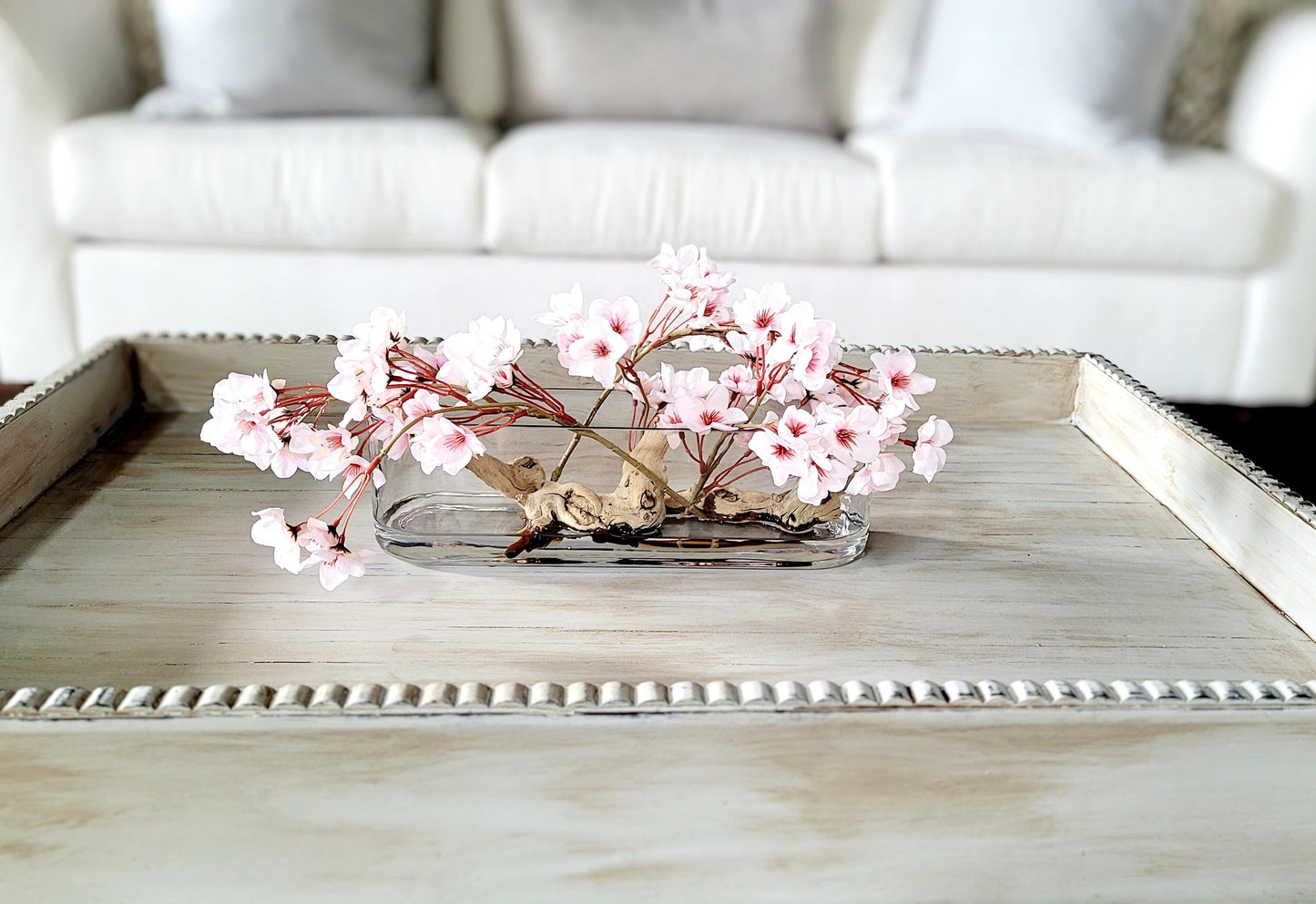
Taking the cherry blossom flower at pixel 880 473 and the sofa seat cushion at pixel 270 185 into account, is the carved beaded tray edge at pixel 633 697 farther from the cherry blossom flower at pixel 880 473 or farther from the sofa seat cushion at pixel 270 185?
the sofa seat cushion at pixel 270 185

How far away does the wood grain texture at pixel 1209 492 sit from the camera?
0.78m

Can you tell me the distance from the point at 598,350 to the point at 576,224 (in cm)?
114

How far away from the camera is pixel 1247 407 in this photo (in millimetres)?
2055

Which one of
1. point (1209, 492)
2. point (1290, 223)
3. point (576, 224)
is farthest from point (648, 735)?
point (1290, 223)

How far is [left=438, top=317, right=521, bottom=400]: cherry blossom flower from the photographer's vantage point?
0.73m

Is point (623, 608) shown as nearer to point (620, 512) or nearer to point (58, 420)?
point (620, 512)

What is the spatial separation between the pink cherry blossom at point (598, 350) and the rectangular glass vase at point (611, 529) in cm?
8

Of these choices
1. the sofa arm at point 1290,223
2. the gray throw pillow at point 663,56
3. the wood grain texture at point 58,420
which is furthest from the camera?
the gray throw pillow at point 663,56

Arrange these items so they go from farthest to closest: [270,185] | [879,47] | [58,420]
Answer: [879,47], [270,185], [58,420]

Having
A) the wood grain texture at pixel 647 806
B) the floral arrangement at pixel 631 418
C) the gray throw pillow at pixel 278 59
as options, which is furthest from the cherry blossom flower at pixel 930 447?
the gray throw pillow at pixel 278 59

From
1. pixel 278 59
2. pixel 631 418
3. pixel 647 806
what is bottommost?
pixel 647 806

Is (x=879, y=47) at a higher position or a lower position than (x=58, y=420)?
higher

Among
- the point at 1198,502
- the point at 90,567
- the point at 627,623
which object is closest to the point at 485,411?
the point at 627,623

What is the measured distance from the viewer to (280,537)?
0.73 metres
